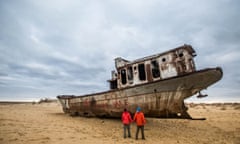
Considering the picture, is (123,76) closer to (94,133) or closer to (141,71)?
(141,71)

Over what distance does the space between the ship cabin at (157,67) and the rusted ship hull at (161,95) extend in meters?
0.68

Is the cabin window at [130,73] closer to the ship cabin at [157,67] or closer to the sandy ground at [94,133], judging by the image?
the ship cabin at [157,67]

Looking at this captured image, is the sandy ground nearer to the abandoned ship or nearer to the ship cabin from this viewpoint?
the abandoned ship

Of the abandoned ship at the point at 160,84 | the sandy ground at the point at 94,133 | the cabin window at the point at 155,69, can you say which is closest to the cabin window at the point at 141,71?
the abandoned ship at the point at 160,84

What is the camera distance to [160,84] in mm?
8867

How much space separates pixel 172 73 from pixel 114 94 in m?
4.26

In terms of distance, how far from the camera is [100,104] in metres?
11.9

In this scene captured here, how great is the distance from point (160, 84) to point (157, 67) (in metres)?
1.65

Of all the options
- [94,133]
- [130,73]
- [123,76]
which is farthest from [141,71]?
[94,133]

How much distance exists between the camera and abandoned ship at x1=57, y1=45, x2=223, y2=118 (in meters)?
8.17

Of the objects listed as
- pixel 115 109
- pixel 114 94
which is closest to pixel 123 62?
pixel 114 94

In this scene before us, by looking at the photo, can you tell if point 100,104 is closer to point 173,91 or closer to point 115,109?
point 115,109

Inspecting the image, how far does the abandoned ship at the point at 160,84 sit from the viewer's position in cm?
817

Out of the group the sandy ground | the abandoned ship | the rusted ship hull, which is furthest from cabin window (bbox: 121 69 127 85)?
the sandy ground
